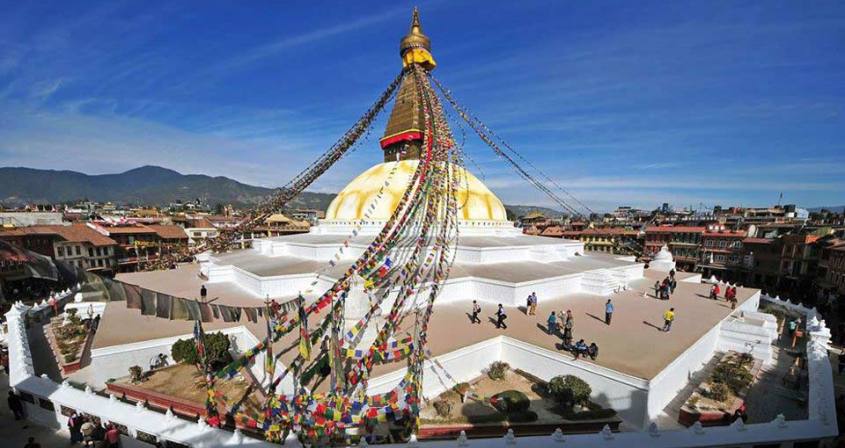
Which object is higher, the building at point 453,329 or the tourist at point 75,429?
the building at point 453,329

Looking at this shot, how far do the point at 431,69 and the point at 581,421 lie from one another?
17550 millimetres

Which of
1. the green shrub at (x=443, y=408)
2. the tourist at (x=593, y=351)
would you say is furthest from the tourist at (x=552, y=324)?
the green shrub at (x=443, y=408)

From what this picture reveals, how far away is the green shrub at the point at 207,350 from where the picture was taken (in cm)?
840

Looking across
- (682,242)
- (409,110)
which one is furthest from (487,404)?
(682,242)

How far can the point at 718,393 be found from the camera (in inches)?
309

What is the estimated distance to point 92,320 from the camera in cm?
1238

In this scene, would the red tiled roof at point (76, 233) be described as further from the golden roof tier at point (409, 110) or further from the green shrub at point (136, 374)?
the green shrub at point (136, 374)

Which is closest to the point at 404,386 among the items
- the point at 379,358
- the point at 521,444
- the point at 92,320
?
the point at 379,358

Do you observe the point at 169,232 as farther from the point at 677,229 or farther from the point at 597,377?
the point at 677,229

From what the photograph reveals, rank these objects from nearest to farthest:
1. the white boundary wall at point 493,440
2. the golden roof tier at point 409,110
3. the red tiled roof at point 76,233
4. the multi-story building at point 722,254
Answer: the white boundary wall at point 493,440 < the golden roof tier at point 409,110 < the red tiled roof at point 76,233 < the multi-story building at point 722,254

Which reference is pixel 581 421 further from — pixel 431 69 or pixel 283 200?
pixel 431 69

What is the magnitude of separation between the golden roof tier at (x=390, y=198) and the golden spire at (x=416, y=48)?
204 inches

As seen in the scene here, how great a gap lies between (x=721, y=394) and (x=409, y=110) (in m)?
16.8

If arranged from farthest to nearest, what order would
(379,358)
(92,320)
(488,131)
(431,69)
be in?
(431,69) → (488,131) → (92,320) → (379,358)
